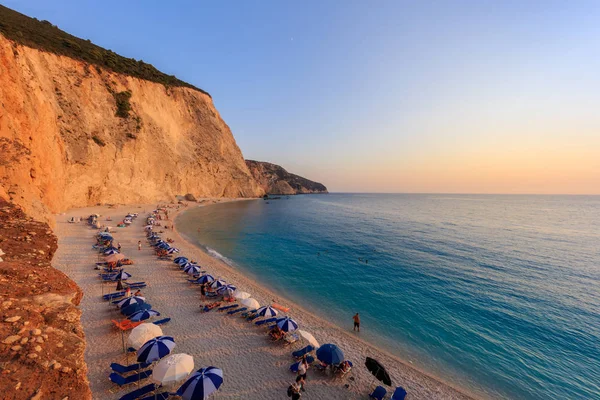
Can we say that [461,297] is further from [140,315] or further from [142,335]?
[140,315]

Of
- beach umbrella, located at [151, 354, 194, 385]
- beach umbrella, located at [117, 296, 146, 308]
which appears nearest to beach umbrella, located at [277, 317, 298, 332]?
beach umbrella, located at [151, 354, 194, 385]

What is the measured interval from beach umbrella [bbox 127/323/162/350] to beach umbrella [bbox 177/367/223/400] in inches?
126

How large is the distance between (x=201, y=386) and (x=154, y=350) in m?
2.72

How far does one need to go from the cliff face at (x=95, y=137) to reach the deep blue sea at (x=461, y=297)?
1808 cm

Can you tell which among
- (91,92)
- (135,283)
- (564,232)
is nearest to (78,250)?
(135,283)

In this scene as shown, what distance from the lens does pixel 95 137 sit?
144 feet

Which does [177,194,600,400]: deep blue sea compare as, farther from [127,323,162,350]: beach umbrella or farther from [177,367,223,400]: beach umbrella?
[127,323,162,350]: beach umbrella

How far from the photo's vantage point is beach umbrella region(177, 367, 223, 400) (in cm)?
763

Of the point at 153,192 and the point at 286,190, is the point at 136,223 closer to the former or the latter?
the point at 153,192

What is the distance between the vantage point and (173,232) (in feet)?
122

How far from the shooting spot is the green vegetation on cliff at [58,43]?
130 feet

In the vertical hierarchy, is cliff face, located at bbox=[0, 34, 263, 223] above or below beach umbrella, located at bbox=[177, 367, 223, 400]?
above

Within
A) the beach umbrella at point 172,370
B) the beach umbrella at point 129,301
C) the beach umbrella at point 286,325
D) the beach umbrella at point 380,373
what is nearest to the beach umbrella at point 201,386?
the beach umbrella at point 172,370

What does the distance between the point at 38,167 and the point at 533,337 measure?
3959 centimetres
